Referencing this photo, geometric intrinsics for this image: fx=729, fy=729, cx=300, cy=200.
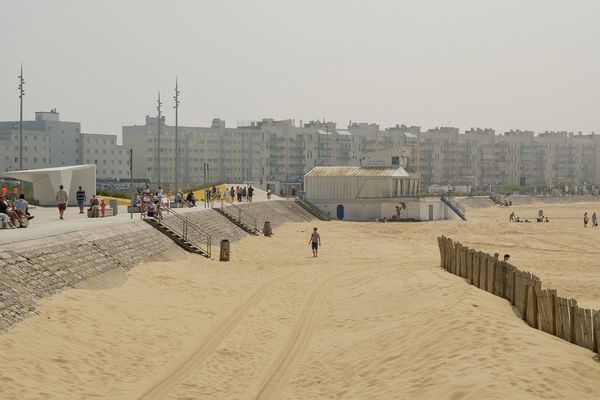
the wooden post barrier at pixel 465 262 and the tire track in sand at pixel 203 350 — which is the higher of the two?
the wooden post barrier at pixel 465 262

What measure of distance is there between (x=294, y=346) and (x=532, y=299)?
5815 mm

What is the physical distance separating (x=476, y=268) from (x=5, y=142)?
12929 centimetres

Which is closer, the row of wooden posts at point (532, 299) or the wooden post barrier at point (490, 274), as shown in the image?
the row of wooden posts at point (532, 299)

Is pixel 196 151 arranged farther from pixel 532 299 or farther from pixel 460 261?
pixel 532 299

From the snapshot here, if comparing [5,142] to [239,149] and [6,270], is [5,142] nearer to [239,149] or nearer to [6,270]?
[239,149]

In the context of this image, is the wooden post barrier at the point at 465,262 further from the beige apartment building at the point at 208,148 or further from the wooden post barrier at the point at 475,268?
the beige apartment building at the point at 208,148

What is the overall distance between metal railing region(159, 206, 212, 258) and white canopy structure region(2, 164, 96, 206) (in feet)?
32.6

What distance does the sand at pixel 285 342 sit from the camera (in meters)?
13.2

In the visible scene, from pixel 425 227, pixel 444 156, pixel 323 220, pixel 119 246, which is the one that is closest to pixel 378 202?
pixel 323 220

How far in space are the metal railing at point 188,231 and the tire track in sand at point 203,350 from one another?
1036 centimetres

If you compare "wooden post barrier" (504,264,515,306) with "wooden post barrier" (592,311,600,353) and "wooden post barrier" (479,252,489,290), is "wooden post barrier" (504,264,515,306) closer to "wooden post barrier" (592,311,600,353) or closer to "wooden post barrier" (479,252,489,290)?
"wooden post barrier" (479,252,489,290)

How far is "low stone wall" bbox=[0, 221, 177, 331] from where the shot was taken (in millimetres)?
17016

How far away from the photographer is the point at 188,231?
123 feet

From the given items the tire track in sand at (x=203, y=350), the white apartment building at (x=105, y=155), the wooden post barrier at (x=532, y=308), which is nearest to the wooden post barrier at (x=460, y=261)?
Answer: the tire track in sand at (x=203, y=350)
